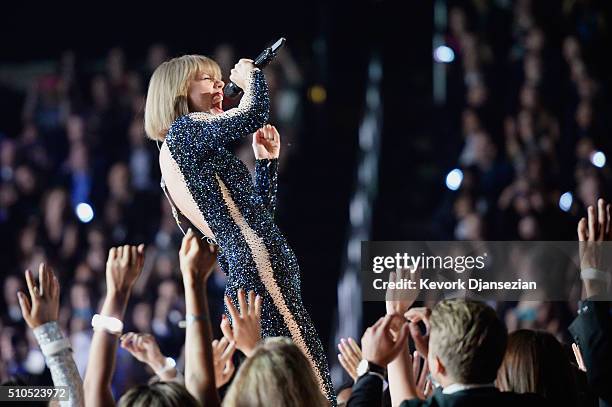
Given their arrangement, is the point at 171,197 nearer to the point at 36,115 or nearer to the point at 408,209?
the point at 408,209

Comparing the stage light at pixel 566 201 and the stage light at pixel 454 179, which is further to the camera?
the stage light at pixel 454 179

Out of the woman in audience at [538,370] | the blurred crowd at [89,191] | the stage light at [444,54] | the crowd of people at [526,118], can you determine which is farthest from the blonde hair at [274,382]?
the stage light at [444,54]

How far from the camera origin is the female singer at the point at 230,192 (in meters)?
2.62

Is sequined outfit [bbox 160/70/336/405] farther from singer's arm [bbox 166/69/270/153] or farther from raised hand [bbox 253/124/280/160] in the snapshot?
raised hand [bbox 253/124/280/160]

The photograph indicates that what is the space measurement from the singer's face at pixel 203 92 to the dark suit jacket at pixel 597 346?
1.16 meters

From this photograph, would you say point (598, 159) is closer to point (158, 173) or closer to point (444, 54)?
point (444, 54)

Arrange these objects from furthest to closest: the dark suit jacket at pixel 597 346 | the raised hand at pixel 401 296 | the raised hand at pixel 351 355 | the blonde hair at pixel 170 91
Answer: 1. the blonde hair at pixel 170 91
2. the raised hand at pixel 351 355
3. the raised hand at pixel 401 296
4. the dark suit jacket at pixel 597 346

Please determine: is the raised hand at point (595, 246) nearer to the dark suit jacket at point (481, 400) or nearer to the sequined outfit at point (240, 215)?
the dark suit jacket at point (481, 400)

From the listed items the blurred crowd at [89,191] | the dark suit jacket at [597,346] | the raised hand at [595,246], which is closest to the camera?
the dark suit jacket at [597,346]

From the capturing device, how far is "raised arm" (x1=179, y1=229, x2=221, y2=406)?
199 centimetres

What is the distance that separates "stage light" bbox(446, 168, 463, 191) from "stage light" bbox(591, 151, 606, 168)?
2.44 feet

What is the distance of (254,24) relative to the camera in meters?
6.42

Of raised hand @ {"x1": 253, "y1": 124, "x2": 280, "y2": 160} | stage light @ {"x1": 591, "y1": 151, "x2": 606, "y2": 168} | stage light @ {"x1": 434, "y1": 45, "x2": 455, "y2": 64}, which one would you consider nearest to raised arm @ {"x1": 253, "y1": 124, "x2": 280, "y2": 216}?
raised hand @ {"x1": 253, "y1": 124, "x2": 280, "y2": 160}

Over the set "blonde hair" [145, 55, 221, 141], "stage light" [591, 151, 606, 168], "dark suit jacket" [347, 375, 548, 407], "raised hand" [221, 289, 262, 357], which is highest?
"stage light" [591, 151, 606, 168]
